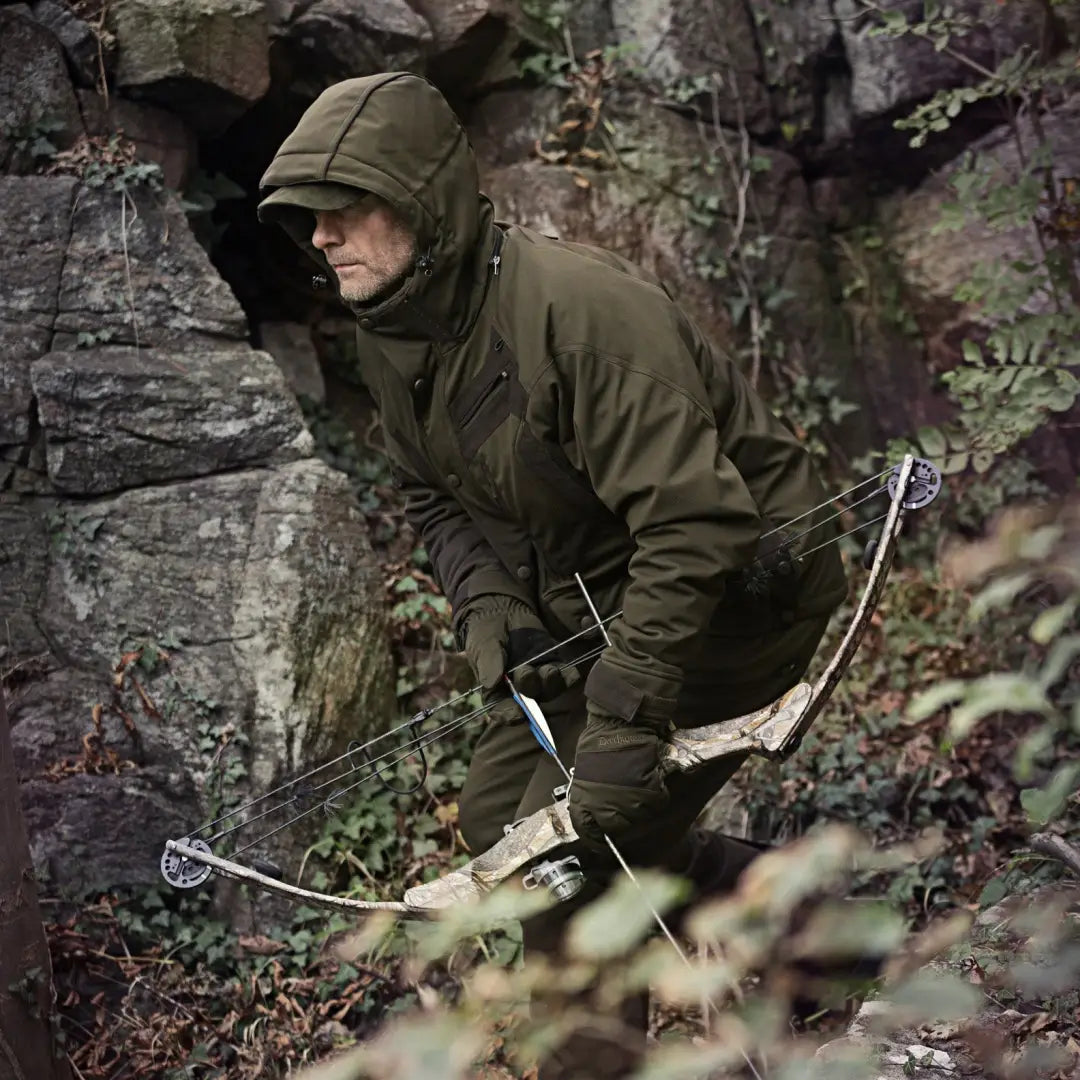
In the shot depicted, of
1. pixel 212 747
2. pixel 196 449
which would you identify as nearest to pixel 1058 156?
pixel 196 449

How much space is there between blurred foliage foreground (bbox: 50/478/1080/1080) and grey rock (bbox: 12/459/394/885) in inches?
12.7

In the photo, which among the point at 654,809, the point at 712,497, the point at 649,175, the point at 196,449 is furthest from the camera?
the point at 649,175

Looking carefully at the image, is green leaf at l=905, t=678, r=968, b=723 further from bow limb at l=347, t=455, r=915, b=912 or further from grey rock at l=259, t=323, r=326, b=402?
grey rock at l=259, t=323, r=326, b=402

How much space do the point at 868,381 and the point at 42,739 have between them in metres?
4.48

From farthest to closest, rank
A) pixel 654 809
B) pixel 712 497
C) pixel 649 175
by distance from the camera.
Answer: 1. pixel 649 175
2. pixel 654 809
3. pixel 712 497

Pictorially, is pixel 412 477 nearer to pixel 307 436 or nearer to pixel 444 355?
pixel 444 355

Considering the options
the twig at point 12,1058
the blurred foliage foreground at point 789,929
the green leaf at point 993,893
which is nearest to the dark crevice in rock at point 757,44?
the blurred foliage foreground at point 789,929

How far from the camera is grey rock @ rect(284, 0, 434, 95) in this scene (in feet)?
19.0

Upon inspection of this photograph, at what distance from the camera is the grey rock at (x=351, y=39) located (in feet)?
19.0

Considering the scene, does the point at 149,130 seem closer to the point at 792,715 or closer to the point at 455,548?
the point at 455,548

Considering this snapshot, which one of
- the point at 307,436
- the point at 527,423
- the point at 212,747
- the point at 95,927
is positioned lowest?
the point at 95,927

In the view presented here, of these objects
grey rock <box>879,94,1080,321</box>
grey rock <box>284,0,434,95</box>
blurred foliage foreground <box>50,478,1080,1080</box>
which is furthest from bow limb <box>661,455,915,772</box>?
grey rock <box>284,0,434,95</box>

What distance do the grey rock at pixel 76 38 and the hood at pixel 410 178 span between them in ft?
8.04

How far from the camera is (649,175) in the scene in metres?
6.52
